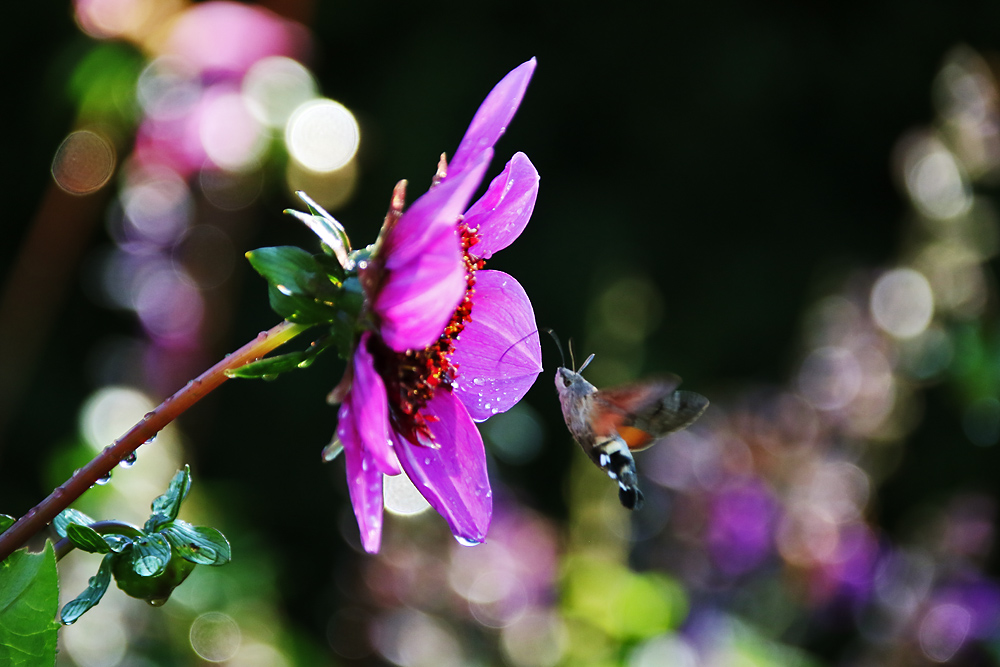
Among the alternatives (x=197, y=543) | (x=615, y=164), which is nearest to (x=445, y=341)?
(x=197, y=543)

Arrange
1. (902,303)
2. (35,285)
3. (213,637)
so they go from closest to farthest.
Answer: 1. (213,637)
2. (35,285)
3. (902,303)

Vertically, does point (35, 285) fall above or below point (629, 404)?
below

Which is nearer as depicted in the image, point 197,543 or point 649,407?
point 197,543

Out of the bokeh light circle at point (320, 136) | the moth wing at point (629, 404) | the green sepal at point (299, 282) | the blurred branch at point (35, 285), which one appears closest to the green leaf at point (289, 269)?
the green sepal at point (299, 282)

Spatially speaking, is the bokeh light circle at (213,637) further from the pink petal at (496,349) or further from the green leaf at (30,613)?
the green leaf at (30,613)

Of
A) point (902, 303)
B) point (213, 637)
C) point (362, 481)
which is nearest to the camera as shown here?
point (362, 481)

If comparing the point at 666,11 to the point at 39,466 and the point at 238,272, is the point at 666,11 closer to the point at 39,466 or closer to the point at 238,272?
the point at 238,272

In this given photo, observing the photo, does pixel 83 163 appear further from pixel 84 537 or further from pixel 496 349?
pixel 84 537
